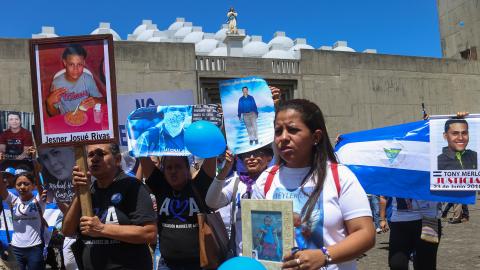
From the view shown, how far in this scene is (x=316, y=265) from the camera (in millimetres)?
2107

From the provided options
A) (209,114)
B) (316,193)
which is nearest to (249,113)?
(209,114)

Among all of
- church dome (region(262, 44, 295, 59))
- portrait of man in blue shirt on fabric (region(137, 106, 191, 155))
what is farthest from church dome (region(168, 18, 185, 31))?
portrait of man in blue shirt on fabric (region(137, 106, 191, 155))

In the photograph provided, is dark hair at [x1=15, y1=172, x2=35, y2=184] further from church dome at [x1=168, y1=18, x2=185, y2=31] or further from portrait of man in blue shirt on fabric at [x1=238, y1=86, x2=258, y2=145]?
church dome at [x1=168, y1=18, x2=185, y2=31]

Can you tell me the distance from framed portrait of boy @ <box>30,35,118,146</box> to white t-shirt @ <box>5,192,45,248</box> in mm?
3158

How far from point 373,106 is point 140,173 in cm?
2254

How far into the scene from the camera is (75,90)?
11.4 ft

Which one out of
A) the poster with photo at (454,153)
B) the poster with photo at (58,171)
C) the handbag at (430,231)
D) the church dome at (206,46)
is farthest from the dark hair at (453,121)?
the church dome at (206,46)

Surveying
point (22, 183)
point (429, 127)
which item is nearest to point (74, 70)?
point (22, 183)

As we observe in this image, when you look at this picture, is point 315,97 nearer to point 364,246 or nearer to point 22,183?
point 22,183

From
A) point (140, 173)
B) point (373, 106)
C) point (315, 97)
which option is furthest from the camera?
point (373, 106)

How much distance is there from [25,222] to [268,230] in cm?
488

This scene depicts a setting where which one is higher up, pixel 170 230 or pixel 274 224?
pixel 274 224

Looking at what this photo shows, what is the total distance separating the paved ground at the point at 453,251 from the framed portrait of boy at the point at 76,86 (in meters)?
5.79

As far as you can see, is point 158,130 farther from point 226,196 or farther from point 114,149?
point 226,196
